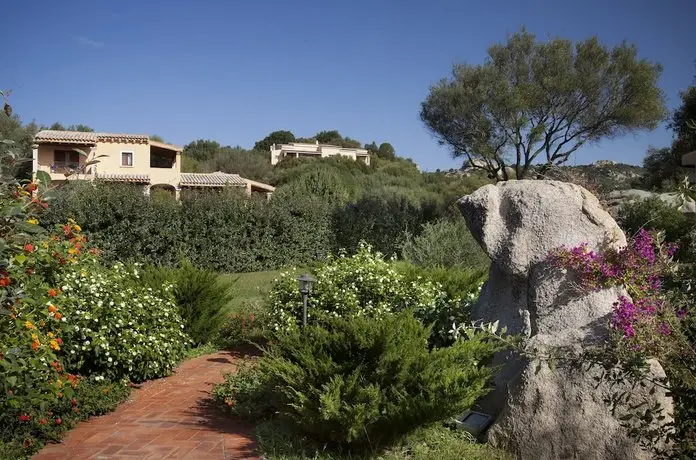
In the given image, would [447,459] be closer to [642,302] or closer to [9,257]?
[642,302]

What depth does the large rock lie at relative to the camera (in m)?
4.07

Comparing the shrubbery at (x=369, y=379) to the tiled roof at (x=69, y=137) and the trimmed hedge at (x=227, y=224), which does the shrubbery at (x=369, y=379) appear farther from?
the tiled roof at (x=69, y=137)

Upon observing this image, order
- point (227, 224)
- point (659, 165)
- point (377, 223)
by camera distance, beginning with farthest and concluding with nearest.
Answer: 1. point (659, 165)
2. point (377, 223)
3. point (227, 224)

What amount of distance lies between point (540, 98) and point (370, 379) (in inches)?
777

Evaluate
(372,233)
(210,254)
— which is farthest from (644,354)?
(372,233)

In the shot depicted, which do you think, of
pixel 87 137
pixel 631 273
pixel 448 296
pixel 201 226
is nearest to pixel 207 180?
pixel 87 137

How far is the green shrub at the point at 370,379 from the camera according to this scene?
3.85 metres

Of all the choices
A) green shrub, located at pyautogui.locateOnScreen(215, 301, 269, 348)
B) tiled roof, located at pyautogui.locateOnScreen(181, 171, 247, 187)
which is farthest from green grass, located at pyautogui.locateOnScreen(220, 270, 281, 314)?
tiled roof, located at pyautogui.locateOnScreen(181, 171, 247, 187)

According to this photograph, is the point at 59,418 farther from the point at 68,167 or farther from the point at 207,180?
the point at 207,180

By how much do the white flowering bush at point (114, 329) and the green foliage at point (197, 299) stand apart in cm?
94

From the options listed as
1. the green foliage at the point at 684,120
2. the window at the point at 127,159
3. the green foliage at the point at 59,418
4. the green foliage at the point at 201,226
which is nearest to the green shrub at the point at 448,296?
the green foliage at the point at 59,418

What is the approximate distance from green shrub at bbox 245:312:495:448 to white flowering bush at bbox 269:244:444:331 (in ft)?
7.76

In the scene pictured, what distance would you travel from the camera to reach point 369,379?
4082mm

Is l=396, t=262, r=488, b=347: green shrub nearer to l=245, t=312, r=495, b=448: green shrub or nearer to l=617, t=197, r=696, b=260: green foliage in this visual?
l=245, t=312, r=495, b=448: green shrub
